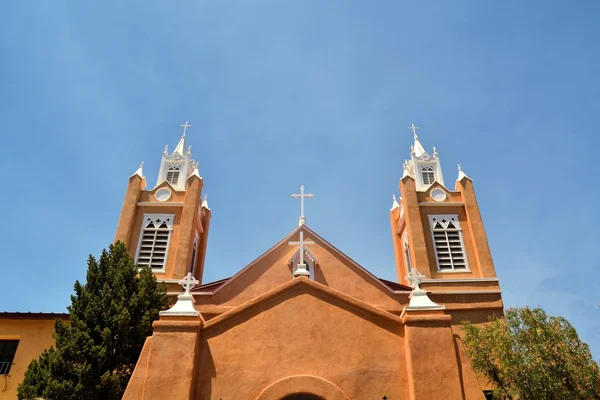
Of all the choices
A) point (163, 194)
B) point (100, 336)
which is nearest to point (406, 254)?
point (163, 194)

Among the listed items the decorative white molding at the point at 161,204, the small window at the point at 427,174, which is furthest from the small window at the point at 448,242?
the decorative white molding at the point at 161,204

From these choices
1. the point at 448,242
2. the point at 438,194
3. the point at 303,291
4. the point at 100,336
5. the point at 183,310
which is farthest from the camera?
the point at 438,194

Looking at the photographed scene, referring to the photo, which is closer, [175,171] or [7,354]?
[7,354]

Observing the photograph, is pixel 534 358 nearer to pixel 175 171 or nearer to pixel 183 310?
pixel 183 310

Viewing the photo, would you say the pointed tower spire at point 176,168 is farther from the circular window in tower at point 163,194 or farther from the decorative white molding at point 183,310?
the decorative white molding at point 183,310

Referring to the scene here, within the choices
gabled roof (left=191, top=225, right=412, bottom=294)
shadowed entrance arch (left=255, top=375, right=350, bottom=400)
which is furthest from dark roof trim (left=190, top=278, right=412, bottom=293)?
shadowed entrance arch (left=255, top=375, right=350, bottom=400)

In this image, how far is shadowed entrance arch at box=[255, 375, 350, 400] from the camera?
9289 mm

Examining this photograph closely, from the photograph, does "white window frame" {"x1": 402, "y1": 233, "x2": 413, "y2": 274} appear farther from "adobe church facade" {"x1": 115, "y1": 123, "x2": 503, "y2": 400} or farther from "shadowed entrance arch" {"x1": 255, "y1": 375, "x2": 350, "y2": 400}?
"shadowed entrance arch" {"x1": 255, "y1": 375, "x2": 350, "y2": 400}

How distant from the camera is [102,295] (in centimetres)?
1536

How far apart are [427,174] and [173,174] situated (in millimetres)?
13792

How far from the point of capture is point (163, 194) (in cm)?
2378

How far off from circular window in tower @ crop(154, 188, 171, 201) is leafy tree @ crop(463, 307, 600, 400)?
15730 millimetres

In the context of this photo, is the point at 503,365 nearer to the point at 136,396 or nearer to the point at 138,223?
the point at 136,396

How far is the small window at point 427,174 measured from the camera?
25453mm
